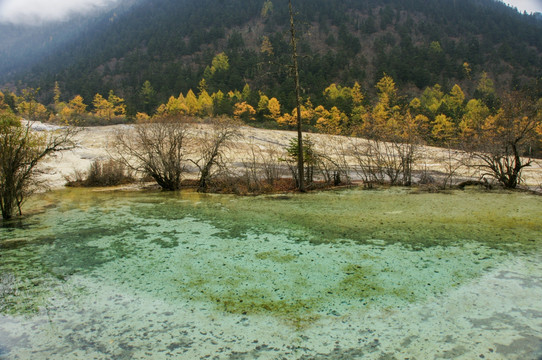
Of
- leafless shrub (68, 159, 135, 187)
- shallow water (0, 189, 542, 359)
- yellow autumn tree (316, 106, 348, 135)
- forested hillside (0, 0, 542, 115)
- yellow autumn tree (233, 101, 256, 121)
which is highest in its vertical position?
forested hillside (0, 0, 542, 115)

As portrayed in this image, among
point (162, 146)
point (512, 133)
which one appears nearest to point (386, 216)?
point (512, 133)

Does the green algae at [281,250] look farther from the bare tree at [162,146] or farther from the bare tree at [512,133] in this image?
the bare tree at [162,146]

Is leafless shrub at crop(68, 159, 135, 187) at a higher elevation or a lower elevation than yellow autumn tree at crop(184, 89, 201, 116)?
lower

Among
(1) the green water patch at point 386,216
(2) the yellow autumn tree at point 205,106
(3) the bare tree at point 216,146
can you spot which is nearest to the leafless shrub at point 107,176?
(3) the bare tree at point 216,146

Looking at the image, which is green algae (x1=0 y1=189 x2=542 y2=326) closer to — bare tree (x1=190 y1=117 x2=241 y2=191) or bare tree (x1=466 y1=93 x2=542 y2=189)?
bare tree (x1=466 y1=93 x2=542 y2=189)

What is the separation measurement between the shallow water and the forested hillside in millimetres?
65794

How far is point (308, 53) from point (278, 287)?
12431 cm

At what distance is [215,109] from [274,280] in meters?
68.7

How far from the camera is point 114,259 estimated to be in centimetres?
827

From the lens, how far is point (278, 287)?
21.2 ft

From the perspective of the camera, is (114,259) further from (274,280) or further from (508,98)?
(508,98)

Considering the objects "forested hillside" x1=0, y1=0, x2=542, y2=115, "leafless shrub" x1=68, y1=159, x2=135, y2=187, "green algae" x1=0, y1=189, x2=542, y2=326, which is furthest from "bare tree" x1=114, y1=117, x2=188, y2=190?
"forested hillside" x1=0, y1=0, x2=542, y2=115

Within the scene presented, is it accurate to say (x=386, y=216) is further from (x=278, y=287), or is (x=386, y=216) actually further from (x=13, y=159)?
(x=13, y=159)

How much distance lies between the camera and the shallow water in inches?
182
